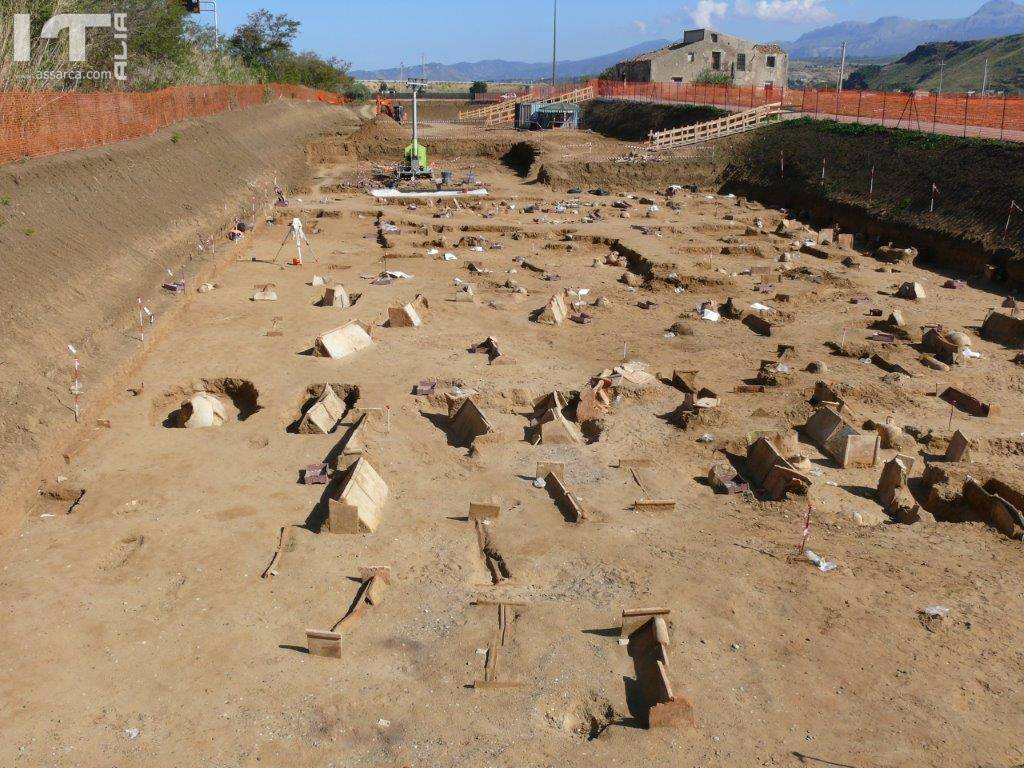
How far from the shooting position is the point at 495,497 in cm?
844

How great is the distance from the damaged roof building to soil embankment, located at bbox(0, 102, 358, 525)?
39.6 meters

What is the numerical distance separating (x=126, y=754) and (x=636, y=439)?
633 cm

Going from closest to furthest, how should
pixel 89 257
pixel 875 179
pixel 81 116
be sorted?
pixel 89 257 → pixel 81 116 → pixel 875 179

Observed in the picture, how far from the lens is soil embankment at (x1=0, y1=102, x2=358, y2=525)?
9.52 meters

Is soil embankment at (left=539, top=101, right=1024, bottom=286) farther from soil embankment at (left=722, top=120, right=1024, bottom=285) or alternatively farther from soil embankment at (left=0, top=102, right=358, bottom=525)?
soil embankment at (left=0, top=102, right=358, bottom=525)

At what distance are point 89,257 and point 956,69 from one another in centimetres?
11254

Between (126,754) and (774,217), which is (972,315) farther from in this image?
(126,754)

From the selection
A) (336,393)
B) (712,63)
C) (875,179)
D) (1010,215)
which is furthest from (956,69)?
(336,393)

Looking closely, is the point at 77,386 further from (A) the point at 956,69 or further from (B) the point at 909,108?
(A) the point at 956,69

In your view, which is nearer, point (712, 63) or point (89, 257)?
point (89, 257)

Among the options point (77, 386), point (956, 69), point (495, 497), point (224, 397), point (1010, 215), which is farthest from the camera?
point (956, 69)

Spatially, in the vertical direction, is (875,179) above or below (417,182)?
above

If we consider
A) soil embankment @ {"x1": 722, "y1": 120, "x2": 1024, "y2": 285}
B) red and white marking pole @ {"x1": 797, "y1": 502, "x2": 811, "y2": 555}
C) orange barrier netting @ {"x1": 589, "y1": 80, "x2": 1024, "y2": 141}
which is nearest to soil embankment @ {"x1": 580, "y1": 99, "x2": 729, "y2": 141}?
orange barrier netting @ {"x1": 589, "y1": 80, "x2": 1024, "y2": 141}

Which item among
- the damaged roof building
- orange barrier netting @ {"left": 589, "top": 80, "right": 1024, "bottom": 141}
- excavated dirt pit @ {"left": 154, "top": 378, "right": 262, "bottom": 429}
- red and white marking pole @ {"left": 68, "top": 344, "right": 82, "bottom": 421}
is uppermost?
the damaged roof building
